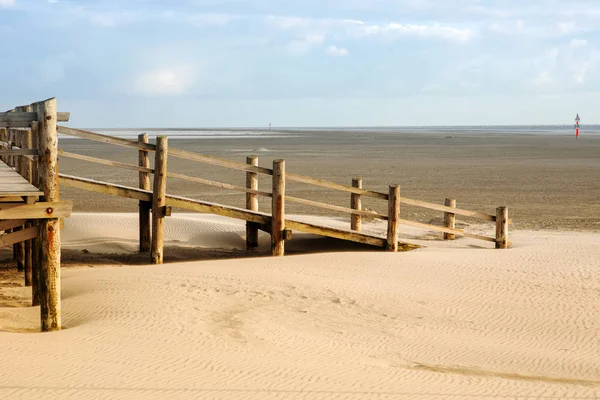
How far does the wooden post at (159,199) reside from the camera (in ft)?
43.1

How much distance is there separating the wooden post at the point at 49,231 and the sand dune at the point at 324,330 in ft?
0.99

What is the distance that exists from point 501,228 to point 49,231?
8.60 m

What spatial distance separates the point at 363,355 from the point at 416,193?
57.7 ft

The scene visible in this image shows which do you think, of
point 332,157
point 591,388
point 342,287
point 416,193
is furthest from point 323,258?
point 332,157

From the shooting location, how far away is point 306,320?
9477 mm

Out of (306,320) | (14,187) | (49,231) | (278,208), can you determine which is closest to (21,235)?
(14,187)

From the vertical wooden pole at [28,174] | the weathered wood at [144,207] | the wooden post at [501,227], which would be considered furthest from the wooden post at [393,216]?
the vertical wooden pole at [28,174]

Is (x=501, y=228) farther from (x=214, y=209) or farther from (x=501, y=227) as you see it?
(x=214, y=209)

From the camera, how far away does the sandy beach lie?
7.10 meters

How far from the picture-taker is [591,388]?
24.4 feet

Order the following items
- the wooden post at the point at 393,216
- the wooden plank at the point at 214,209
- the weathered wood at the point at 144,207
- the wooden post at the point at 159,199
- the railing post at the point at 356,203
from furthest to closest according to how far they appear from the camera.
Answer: the railing post at the point at 356,203 → the weathered wood at the point at 144,207 → the wooden post at the point at 393,216 → the wooden plank at the point at 214,209 → the wooden post at the point at 159,199

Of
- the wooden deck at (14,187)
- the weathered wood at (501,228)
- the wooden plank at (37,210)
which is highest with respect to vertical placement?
the wooden deck at (14,187)

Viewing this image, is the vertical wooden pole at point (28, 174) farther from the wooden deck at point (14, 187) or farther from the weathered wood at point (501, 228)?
the weathered wood at point (501, 228)

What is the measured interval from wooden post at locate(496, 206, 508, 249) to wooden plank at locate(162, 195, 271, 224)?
4.10m
